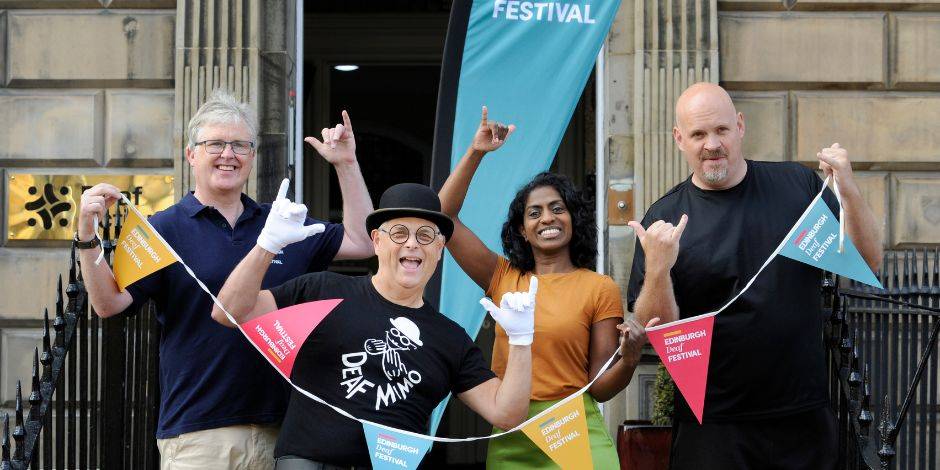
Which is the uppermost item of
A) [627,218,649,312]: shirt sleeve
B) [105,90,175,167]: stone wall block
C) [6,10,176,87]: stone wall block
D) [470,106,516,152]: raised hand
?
[6,10,176,87]: stone wall block

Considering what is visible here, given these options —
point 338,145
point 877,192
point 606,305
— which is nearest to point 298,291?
point 338,145

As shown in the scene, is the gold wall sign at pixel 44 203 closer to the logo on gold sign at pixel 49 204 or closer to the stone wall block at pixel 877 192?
the logo on gold sign at pixel 49 204

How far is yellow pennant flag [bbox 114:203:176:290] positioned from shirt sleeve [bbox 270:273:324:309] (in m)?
0.43

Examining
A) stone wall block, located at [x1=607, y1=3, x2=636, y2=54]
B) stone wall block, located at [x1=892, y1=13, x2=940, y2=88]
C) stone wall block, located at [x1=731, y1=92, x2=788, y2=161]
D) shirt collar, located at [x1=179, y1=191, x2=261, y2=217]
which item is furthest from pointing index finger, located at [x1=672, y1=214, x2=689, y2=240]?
stone wall block, located at [x1=892, y1=13, x2=940, y2=88]

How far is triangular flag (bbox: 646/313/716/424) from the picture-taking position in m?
4.05

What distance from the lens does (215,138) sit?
4082 millimetres

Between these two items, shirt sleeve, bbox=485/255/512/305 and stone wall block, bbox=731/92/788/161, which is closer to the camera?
shirt sleeve, bbox=485/255/512/305

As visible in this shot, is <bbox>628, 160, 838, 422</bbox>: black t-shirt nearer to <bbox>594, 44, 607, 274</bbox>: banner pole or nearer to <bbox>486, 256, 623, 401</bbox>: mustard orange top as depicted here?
<bbox>486, 256, 623, 401</bbox>: mustard orange top

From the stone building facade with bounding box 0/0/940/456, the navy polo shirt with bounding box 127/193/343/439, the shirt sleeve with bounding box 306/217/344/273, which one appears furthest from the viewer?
the stone building facade with bounding box 0/0/940/456

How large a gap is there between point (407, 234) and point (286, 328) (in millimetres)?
502

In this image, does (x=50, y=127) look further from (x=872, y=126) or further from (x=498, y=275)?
(x=872, y=126)

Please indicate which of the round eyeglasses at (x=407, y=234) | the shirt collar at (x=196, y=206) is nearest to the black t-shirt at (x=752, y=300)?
the round eyeglasses at (x=407, y=234)

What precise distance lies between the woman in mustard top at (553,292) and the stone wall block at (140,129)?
11.7 ft

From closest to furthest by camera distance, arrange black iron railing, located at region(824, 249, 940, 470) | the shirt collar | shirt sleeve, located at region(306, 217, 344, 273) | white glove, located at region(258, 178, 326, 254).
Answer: white glove, located at region(258, 178, 326, 254) → the shirt collar → shirt sleeve, located at region(306, 217, 344, 273) → black iron railing, located at region(824, 249, 940, 470)
